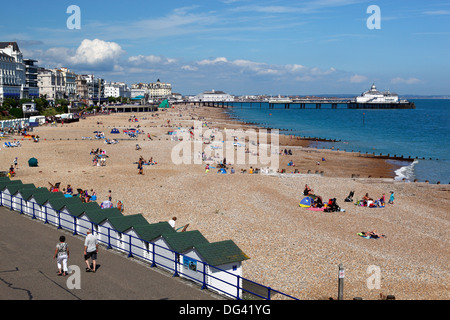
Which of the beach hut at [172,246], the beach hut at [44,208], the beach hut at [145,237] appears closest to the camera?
the beach hut at [172,246]

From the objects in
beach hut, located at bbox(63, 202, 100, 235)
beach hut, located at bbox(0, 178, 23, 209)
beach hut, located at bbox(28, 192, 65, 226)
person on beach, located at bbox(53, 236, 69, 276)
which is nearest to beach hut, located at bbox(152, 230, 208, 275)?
person on beach, located at bbox(53, 236, 69, 276)

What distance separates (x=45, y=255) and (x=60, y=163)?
73.5ft

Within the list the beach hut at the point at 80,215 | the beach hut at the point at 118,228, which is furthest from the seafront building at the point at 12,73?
the beach hut at the point at 118,228

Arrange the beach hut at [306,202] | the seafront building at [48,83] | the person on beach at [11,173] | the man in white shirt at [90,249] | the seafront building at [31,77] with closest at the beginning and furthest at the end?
the man in white shirt at [90,249] < the beach hut at [306,202] < the person on beach at [11,173] < the seafront building at [31,77] < the seafront building at [48,83]

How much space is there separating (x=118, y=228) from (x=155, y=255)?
5.47 feet

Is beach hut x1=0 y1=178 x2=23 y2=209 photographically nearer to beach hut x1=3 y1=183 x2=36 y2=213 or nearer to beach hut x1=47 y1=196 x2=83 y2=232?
beach hut x1=3 y1=183 x2=36 y2=213

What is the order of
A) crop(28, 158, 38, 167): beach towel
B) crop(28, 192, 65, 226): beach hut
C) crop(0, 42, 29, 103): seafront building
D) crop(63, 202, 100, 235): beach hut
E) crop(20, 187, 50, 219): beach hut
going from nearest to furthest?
crop(63, 202, 100, 235): beach hut, crop(28, 192, 65, 226): beach hut, crop(20, 187, 50, 219): beach hut, crop(28, 158, 38, 167): beach towel, crop(0, 42, 29, 103): seafront building

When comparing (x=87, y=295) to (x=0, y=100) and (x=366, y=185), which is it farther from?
(x=0, y=100)

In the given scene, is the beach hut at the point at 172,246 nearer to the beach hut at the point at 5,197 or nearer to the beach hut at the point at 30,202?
the beach hut at the point at 30,202

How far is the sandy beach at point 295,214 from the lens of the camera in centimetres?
1351

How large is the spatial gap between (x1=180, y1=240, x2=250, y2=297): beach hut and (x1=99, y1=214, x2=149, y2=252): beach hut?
2.29m

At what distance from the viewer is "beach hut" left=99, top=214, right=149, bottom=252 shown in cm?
1172

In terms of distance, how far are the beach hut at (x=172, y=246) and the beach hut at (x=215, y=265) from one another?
0.74 feet

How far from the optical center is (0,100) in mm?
81625
